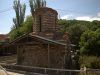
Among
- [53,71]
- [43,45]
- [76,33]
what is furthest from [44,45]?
[76,33]

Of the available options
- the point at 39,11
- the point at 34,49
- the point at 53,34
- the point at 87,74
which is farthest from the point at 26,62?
the point at 87,74

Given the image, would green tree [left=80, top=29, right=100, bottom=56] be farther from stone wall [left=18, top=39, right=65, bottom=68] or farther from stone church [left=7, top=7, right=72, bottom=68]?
stone wall [left=18, top=39, right=65, bottom=68]

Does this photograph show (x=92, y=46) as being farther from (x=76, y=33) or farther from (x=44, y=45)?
(x=76, y=33)

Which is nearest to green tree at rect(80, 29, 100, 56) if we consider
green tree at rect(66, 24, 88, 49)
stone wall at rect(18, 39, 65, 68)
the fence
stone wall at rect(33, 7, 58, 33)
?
stone wall at rect(18, 39, 65, 68)

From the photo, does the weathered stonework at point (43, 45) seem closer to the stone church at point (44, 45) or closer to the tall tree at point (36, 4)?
the stone church at point (44, 45)

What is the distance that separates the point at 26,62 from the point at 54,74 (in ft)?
24.6

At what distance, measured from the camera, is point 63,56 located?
23.8m

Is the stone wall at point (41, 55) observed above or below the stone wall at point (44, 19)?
below

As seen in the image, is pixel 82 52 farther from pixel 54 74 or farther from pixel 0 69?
pixel 0 69

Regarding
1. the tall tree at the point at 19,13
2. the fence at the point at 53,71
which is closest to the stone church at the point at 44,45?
the fence at the point at 53,71

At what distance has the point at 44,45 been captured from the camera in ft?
82.5

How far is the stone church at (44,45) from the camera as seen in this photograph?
23781mm

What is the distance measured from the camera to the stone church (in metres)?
23.8

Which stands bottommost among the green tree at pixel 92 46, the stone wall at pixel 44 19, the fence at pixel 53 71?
the fence at pixel 53 71
